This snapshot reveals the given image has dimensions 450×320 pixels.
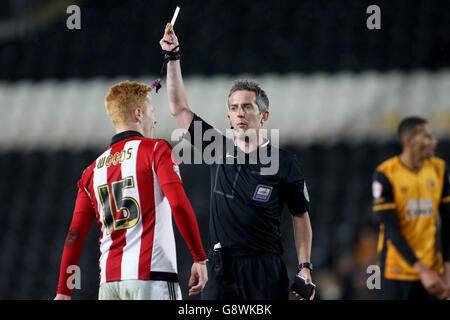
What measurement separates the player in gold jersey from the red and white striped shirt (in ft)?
5.86

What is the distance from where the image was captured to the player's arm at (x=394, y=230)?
3.98 meters

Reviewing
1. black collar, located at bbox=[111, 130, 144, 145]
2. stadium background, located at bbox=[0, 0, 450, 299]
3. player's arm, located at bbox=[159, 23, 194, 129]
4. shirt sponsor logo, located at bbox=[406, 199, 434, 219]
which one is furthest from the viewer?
stadium background, located at bbox=[0, 0, 450, 299]

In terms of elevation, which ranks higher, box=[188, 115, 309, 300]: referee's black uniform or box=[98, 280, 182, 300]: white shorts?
box=[188, 115, 309, 300]: referee's black uniform

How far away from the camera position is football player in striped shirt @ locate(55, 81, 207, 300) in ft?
9.60

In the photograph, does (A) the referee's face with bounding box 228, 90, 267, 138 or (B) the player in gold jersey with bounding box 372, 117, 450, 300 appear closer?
(A) the referee's face with bounding box 228, 90, 267, 138

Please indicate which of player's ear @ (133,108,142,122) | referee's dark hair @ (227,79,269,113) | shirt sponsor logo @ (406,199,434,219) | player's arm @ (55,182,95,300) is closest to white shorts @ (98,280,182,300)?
player's arm @ (55,182,95,300)

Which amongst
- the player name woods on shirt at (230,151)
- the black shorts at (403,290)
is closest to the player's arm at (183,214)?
the player name woods on shirt at (230,151)

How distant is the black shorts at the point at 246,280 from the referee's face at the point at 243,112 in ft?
2.32

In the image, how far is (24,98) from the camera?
11.1 metres

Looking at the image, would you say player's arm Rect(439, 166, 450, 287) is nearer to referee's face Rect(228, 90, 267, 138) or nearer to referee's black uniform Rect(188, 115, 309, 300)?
referee's black uniform Rect(188, 115, 309, 300)

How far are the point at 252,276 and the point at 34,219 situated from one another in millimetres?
6797

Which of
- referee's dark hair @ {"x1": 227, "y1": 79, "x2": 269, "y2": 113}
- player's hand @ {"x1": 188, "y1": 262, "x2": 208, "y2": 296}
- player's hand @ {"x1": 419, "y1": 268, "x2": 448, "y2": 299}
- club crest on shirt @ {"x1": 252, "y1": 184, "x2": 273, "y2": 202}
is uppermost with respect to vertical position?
referee's dark hair @ {"x1": 227, "y1": 79, "x2": 269, "y2": 113}

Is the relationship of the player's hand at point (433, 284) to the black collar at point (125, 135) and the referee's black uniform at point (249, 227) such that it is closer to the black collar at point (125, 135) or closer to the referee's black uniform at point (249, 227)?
the referee's black uniform at point (249, 227)

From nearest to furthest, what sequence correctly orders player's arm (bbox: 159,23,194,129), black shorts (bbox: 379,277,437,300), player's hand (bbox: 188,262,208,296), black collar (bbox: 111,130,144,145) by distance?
player's hand (bbox: 188,262,208,296), black collar (bbox: 111,130,144,145), player's arm (bbox: 159,23,194,129), black shorts (bbox: 379,277,437,300)
